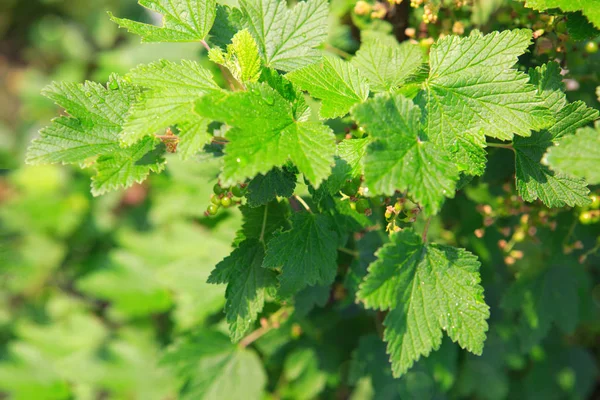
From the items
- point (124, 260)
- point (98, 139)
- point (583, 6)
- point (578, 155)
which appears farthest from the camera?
point (124, 260)

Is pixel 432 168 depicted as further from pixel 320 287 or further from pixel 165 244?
pixel 165 244

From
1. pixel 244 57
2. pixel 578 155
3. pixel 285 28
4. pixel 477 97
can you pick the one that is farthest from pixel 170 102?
pixel 578 155

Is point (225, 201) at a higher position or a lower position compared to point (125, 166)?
lower

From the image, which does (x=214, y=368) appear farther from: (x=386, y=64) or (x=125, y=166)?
(x=386, y=64)

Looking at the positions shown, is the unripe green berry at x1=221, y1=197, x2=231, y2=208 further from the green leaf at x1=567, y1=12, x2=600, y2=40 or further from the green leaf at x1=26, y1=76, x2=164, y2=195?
the green leaf at x1=567, y1=12, x2=600, y2=40

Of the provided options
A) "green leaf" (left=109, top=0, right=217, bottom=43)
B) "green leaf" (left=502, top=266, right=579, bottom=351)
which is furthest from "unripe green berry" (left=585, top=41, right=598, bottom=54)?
"green leaf" (left=109, top=0, right=217, bottom=43)

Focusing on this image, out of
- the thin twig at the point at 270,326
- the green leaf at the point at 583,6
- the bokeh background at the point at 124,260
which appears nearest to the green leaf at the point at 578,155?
the green leaf at the point at 583,6
